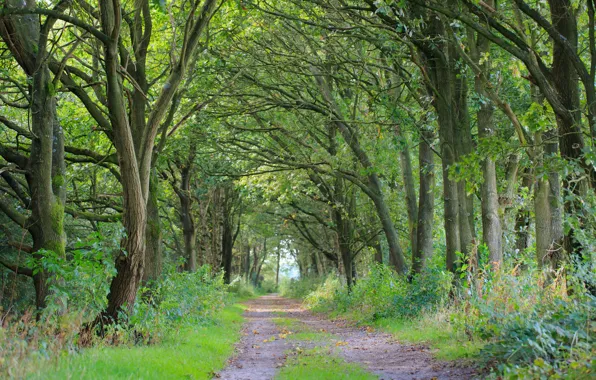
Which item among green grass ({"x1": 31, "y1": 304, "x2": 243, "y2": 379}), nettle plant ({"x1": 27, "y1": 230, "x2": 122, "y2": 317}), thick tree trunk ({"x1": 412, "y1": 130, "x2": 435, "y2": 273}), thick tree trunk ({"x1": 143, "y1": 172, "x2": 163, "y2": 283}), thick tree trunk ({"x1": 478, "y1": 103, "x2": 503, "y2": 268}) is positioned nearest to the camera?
green grass ({"x1": 31, "y1": 304, "x2": 243, "y2": 379})

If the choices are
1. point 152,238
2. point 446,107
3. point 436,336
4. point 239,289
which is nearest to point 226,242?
point 239,289

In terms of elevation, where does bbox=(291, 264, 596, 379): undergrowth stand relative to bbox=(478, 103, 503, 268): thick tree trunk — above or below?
below

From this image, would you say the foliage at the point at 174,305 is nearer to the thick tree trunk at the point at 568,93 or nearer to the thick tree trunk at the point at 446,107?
the thick tree trunk at the point at 446,107

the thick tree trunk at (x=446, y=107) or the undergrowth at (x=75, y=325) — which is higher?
the thick tree trunk at (x=446, y=107)

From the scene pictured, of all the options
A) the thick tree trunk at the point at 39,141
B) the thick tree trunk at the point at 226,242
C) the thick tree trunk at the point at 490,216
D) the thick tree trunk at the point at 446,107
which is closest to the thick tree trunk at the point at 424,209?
the thick tree trunk at the point at 446,107

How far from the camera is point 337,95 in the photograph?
71.5 feet

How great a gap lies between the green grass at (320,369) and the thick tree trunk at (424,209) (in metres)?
7.52

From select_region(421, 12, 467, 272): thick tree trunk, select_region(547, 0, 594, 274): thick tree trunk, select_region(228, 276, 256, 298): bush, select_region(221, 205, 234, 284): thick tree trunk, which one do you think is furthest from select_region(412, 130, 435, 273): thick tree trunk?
select_region(228, 276, 256, 298): bush

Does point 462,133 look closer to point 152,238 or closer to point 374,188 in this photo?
point 374,188

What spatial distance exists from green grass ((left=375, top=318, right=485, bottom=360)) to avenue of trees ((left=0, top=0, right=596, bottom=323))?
1.52 m

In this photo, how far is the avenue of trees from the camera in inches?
359

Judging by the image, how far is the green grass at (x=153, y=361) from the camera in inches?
240

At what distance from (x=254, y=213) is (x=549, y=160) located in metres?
31.4

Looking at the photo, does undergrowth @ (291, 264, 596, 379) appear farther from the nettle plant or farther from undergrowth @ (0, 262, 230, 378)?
the nettle plant
